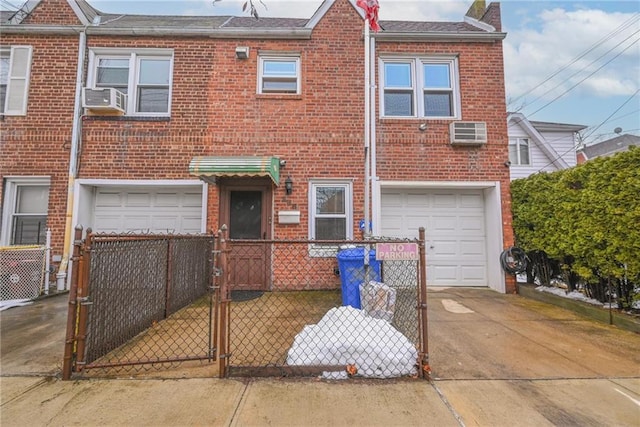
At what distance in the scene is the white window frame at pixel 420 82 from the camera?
288 inches

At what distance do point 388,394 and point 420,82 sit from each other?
6893 mm

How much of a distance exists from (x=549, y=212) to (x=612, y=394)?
4.12 meters

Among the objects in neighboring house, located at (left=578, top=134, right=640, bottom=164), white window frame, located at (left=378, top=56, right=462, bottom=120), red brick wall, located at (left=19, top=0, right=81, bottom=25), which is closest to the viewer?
red brick wall, located at (left=19, top=0, right=81, bottom=25)

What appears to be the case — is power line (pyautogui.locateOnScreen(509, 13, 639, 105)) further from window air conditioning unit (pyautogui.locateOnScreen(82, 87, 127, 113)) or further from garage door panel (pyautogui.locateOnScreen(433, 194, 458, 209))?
window air conditioning unit (pyautogui.locateOnScreen(82, 87, 127, 113))

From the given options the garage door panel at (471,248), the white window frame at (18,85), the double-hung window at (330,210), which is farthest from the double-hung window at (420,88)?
the white window frame at (18,85)

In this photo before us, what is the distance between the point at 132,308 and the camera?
3791mm

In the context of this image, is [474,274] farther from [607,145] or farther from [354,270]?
[607,145]

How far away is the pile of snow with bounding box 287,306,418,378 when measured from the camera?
118 inches

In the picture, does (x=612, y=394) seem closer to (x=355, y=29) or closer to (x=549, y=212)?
(x=549, y=212)

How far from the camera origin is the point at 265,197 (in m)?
6.92

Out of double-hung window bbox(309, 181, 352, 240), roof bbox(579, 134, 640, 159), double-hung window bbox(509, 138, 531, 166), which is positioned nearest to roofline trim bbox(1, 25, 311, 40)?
double-hung window bbox(309, 181, 352, 240)

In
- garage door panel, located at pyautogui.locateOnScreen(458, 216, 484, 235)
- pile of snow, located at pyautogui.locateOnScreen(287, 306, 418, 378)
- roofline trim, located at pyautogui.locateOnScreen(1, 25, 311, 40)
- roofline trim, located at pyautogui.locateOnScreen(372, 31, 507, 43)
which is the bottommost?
pile of snow, located at pyautogui.locateOnScreen(287, 306, 418, 378)

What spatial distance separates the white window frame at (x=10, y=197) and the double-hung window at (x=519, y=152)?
1760 cm

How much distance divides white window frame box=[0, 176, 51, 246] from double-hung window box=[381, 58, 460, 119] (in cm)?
800
